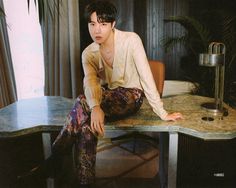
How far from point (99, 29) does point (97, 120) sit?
50 cm

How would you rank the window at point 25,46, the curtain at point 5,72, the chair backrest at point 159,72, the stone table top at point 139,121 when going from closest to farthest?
the stone table top at point 139,121, the chair backrest at point 159,72, the curtain at point 5,72, the window at point 25,46

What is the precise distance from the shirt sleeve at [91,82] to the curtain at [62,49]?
1.48 m

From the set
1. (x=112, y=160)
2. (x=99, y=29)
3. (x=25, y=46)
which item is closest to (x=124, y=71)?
(x=99, y=29)

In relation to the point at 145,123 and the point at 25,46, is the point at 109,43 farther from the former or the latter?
the point at 25,46

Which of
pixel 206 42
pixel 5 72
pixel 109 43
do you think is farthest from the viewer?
pixel 206 42

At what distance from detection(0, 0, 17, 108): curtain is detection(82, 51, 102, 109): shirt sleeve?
143 cm

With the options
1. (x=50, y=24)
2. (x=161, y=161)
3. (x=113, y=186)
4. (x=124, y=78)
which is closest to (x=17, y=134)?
(x=124, y=78)

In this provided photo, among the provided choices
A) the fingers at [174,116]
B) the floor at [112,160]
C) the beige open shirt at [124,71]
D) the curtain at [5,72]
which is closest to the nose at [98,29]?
the beige open shirt at [124,71]

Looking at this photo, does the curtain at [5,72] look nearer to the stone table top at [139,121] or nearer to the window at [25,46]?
the window at [25,46]

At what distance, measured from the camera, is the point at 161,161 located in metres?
2.10

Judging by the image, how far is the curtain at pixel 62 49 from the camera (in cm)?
306

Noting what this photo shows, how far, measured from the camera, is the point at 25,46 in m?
3.10

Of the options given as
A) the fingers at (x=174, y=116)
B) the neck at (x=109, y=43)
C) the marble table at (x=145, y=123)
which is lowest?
the marble table at (x=145, y=123)

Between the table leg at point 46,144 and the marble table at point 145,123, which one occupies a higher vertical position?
the marble table at point 145,123
